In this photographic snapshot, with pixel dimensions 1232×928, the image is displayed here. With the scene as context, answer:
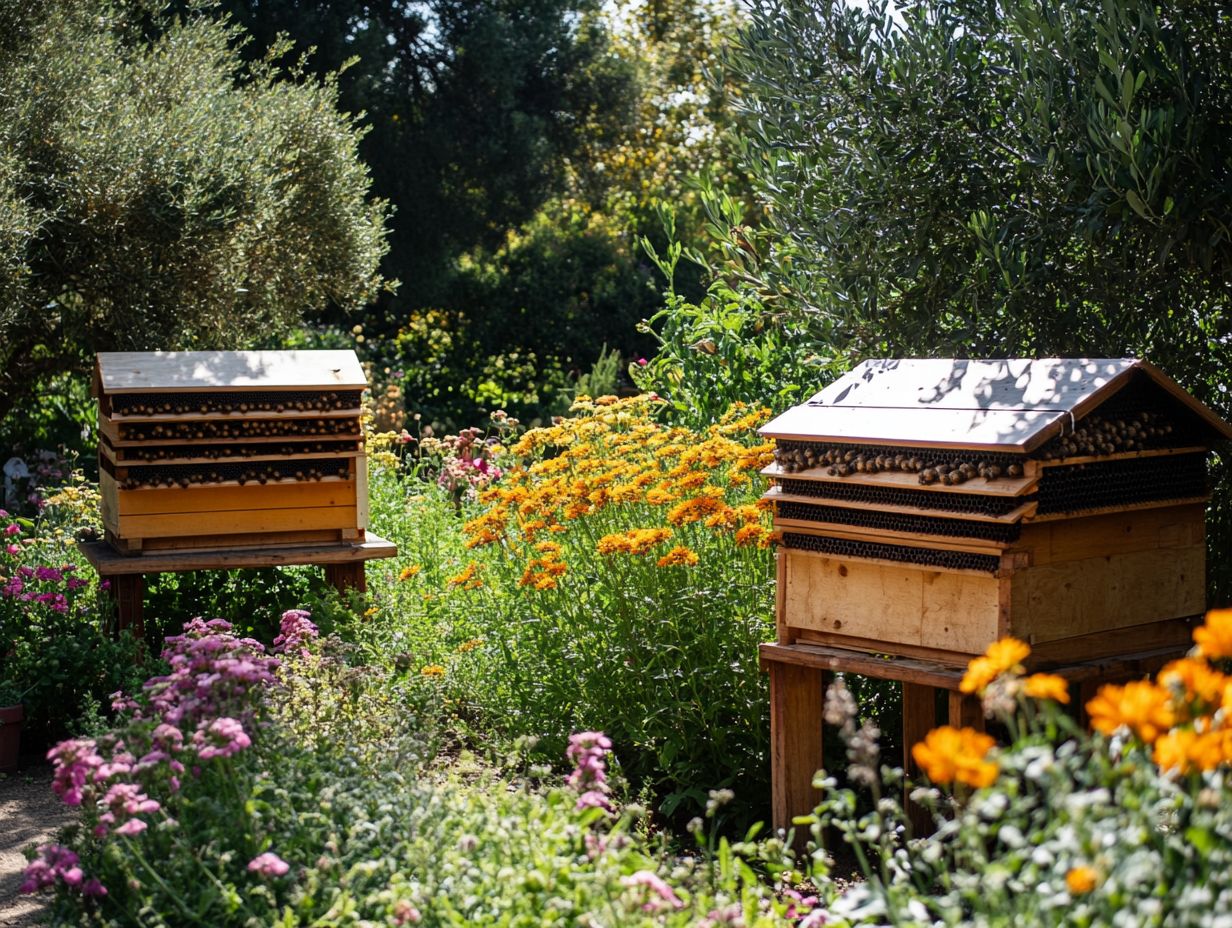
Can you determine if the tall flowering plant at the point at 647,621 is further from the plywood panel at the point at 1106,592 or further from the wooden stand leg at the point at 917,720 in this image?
the plywood panel at the point at 1106,592

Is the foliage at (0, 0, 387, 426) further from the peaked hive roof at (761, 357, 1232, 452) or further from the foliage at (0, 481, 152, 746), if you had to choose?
the peaked hive roof at (761, 357, 1232, 452)

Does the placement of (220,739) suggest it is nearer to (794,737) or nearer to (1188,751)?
(794,737)

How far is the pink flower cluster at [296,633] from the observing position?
4.59 m

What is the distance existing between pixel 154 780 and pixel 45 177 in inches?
207

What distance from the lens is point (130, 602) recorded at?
5.74 metres

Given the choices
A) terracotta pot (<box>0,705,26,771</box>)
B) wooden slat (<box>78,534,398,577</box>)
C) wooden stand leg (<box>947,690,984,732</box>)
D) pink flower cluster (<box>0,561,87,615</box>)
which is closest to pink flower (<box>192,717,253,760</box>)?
wooden stand leg (<box>947,690,984,732</box>)

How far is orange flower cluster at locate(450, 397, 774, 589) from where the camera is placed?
435 cm

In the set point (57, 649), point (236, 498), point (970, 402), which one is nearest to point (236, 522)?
point (236, 498)

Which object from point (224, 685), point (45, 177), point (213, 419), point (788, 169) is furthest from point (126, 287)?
point (224, 685)

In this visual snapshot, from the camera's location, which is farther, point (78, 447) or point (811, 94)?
point (78, 447)

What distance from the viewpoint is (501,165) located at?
53.9 ft

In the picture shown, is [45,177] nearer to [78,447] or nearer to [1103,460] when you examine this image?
[78,447]

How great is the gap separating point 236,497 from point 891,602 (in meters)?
3.12

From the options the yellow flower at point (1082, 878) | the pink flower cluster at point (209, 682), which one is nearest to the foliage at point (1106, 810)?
the yellow flower at point (1082, 878)
